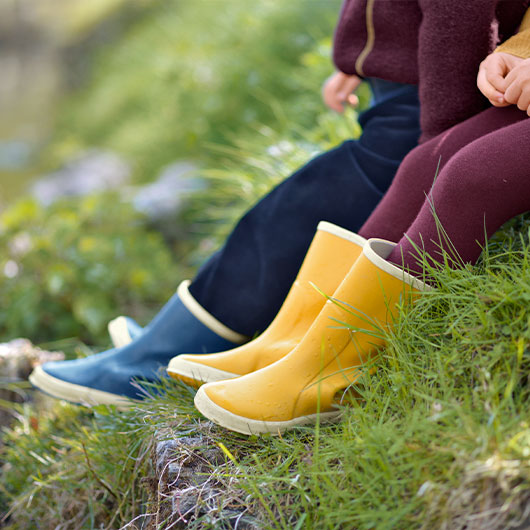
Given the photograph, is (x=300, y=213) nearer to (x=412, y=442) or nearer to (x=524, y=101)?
(x=524, y=101)

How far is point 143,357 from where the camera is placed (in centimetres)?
158

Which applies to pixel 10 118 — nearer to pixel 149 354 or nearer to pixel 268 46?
pixel 268 46

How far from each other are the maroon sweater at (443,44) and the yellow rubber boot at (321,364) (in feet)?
1.30

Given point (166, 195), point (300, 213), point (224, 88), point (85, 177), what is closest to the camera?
point (300, 213)

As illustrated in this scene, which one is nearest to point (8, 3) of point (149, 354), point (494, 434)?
point (149, 354)

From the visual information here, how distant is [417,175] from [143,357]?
837mm

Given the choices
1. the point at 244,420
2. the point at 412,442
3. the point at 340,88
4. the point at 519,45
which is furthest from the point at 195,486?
the point at 340,88

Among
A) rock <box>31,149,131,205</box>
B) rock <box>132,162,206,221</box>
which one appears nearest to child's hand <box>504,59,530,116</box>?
rock <box>132,162,206,221</box>

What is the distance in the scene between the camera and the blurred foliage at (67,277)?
8.27ft

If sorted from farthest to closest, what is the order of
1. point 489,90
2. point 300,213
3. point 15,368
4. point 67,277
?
point 67,277
point 15,368
point 300,213
point 489,90

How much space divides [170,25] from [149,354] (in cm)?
676

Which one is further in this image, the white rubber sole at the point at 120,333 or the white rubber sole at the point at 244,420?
the white rubber sole at the point at 120,333

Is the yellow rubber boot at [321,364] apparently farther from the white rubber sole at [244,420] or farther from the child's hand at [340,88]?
the child's hand at [340,88]

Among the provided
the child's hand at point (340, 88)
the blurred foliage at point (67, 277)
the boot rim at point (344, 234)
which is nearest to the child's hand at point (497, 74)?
the boot rim at point (344, 234)
